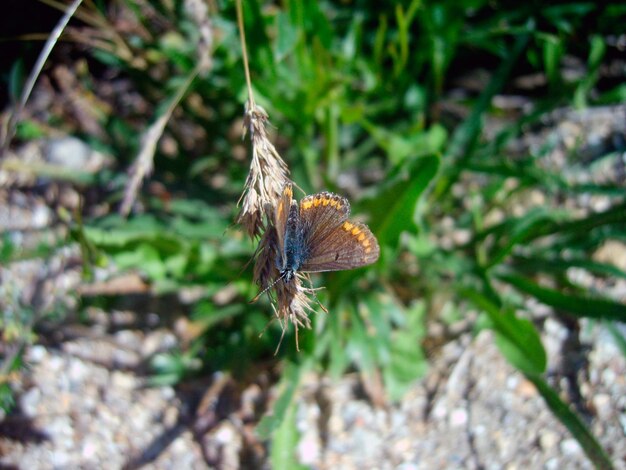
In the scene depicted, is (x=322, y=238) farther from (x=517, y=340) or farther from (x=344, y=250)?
(x=517, y=340)

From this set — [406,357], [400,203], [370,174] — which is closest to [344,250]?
[400,203]

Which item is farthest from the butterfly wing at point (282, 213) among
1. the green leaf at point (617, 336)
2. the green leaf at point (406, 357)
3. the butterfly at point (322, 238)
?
the green leaf at point (617, 336)

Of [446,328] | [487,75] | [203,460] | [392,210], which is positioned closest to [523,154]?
[487,75]

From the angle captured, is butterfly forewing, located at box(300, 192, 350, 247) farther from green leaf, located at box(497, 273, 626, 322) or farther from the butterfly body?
green leaf, located at box(497, 273, 626, 322)

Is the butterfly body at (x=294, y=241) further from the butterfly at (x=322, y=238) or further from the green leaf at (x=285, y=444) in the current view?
the green leaf at (x=285, y=444)

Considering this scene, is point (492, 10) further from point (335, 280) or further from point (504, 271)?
point (335, 280)

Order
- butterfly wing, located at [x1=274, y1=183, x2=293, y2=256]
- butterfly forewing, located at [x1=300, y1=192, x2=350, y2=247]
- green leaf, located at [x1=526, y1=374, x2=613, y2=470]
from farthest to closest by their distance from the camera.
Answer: green leaf, located at [x1=526, y1=374, x2=613, y2=470]
butterfly forewing, located at [x1=300, y1=192, x2=350, y2=247]
butterfly wing, located at [x1=274, y1=183, x2=293, y2=256]

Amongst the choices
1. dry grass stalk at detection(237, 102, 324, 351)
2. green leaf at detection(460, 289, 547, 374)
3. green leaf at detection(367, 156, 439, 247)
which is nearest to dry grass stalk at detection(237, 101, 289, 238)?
dry grass stalk at detection(237, 102, 324, 351)
